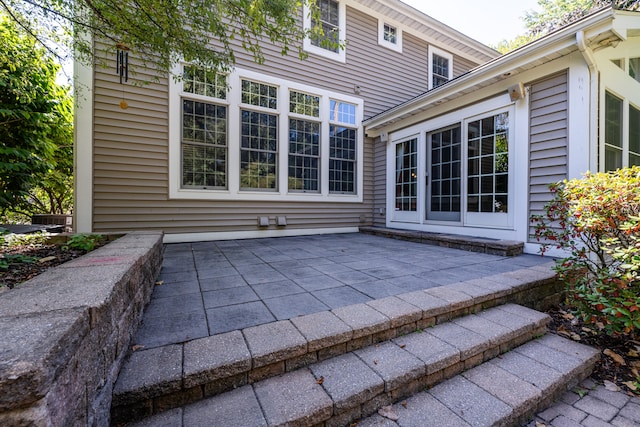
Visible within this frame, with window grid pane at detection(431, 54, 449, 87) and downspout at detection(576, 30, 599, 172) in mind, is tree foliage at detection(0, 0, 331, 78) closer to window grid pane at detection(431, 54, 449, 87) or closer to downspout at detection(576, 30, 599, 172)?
downspout at detection(576, 30, 599, 172)

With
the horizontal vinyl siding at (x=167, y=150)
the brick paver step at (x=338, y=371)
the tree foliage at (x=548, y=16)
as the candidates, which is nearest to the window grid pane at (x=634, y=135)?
the horizontal vinyl siding at (x=167, y=150)

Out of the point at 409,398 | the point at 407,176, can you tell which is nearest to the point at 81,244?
the point at 409,398

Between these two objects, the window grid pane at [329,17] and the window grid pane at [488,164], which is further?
the window grid pane at [329,17]

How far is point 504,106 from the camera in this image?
4.20 m

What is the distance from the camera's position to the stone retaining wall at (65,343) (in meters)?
0.62

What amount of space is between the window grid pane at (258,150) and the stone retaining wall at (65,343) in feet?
13.3

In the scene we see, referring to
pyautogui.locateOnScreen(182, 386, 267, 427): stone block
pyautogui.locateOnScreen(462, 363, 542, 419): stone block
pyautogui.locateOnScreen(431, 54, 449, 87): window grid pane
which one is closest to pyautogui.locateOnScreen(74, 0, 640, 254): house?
pyautogui.locateOnScreen(431, 54, 449, 87): window grid pane

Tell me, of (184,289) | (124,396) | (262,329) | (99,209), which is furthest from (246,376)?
(99,209)

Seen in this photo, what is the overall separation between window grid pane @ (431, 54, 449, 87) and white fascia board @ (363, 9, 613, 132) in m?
3.34

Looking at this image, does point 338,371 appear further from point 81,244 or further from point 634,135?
point 634,135

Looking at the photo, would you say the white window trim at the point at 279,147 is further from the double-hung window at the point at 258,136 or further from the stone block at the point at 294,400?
the stone block at the point at 294,400

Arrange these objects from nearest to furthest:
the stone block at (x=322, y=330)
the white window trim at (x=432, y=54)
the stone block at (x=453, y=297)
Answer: the stone block at (x=322, y=330) < the stone block at (x=453, y=297) < the white window trim at (x=432, y=54)

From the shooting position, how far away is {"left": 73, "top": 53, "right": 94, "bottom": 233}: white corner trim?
4203 mm

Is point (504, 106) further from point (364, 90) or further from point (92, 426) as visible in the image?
point (92, 426)
